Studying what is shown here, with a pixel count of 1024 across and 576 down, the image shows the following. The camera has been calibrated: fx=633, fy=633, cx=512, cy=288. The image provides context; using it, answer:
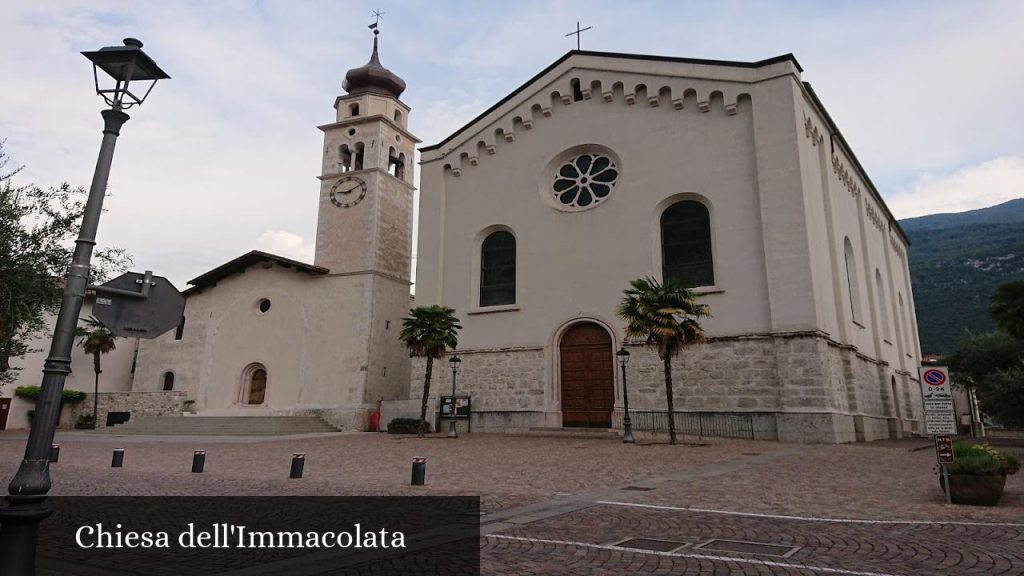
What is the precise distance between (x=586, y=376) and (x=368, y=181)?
17.4 meters

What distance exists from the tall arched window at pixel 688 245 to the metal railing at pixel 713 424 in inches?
189

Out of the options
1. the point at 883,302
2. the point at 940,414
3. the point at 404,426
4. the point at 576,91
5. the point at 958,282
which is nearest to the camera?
the point at 940,414

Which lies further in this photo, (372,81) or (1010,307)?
(372,81)

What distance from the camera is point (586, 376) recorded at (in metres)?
24.3

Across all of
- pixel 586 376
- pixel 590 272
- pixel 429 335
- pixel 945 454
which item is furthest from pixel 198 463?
pixel 590 272

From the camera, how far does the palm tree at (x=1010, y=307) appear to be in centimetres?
2067

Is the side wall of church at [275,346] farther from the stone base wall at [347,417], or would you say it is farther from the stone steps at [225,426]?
the stone steps at [225,426]

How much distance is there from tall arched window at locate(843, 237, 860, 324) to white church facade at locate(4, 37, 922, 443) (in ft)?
0.51

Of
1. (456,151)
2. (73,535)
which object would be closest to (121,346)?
(456,151)

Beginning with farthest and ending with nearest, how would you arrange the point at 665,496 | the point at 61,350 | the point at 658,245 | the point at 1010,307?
the point at 658,245 → the point at 1010,307 → the point at 665,496 → the point at 61,350

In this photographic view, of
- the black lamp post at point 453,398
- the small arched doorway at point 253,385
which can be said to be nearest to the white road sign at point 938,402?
the black lamp post at point 453,398

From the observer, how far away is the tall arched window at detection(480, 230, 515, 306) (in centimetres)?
2705

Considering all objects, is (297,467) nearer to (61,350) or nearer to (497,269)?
(61,350)

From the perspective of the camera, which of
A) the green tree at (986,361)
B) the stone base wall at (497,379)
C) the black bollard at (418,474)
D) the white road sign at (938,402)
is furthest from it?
the stone base wall at (497,379)
